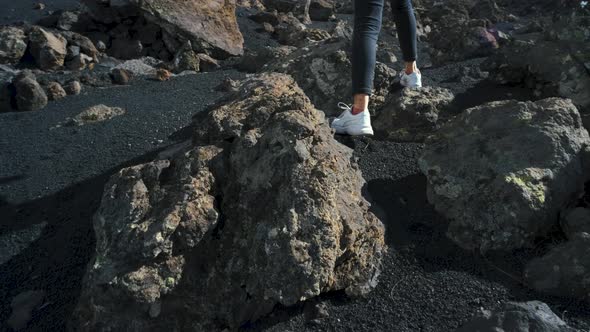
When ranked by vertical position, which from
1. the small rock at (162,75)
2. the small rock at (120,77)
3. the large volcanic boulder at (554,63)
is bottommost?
the small rock at (120,77)

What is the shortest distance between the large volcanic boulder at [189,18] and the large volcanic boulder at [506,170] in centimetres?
456

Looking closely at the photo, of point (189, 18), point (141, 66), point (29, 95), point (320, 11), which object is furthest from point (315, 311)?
point (320, 11)

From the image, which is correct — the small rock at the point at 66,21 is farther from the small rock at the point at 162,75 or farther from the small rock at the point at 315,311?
the small rock at the point at 315,311

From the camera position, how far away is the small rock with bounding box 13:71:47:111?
4914 mm

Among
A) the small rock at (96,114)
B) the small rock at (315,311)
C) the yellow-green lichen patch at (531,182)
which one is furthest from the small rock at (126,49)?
the yellow-green lichen patch at (531,182)

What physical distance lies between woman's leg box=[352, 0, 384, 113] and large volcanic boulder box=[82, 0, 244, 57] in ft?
13.3

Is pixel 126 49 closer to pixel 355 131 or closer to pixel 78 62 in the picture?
pixel 78 62

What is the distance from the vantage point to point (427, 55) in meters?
6.36

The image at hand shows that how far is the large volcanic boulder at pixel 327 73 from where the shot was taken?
3.98 meters

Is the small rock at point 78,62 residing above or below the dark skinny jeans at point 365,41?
below

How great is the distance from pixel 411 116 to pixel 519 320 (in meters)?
1.75

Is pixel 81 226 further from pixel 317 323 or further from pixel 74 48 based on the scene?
pixel 74 48

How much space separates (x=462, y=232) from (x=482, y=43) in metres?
3.34

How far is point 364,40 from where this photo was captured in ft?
9.82
